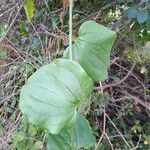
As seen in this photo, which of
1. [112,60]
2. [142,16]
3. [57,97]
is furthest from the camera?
[112,60]

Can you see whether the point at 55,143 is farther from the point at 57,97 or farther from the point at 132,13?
the point at 132,13

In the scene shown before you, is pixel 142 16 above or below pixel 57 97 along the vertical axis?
below

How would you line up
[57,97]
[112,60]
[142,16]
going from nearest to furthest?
1. [57,97]
2. [142,16]
3. [112,60]

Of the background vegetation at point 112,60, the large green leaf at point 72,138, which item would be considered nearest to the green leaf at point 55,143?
the large green leaf at point 72,138

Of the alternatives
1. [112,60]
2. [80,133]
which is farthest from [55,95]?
[112,60]

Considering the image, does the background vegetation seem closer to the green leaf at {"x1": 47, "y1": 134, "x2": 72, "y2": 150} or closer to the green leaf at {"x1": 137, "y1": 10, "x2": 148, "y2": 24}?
the green leaf at {"x1": 137, "y1": 10, "x2": 148, "y2": 24}

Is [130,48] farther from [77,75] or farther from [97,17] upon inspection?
[77,75]
